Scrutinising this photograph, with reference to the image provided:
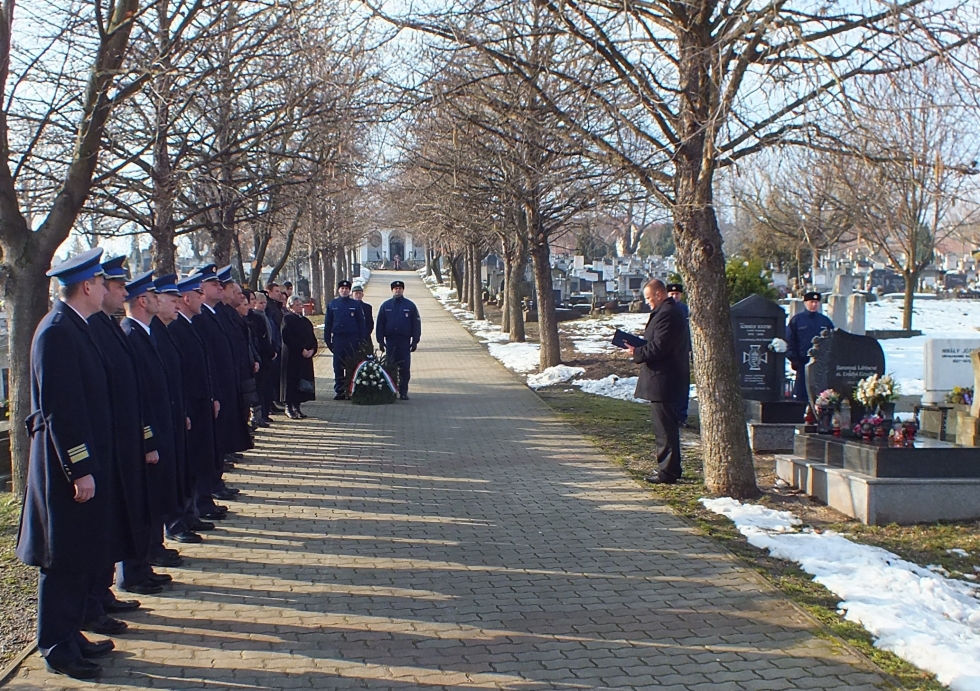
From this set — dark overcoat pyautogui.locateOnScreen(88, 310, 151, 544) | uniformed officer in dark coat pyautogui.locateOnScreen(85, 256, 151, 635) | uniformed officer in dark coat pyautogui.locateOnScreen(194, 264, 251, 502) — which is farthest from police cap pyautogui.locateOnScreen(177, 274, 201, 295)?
dark overcoat pyautogui.locateOnScreen(88, 310, 151, 544)

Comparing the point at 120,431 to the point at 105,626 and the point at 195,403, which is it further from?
the point at 195,403

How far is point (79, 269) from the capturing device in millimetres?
5086

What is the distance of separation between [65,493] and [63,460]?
0.66 ft

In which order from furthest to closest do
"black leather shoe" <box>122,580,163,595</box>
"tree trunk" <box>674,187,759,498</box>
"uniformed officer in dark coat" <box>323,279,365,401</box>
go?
"uniformed officer in dark coat" <box>323,279,365,401</box>
"tree trunk" <box>674,187,759,498</box>
"black leather shoe" <box>122,580,163,595</box>

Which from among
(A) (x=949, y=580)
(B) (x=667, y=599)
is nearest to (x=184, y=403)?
(B) (x=667, y=599)

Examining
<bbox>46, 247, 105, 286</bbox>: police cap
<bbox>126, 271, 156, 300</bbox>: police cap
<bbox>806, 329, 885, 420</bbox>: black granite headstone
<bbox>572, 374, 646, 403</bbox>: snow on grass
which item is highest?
<bbox>46, 247, 105, 286</bbox>: police cap

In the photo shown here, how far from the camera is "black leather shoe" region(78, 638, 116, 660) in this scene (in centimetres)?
496

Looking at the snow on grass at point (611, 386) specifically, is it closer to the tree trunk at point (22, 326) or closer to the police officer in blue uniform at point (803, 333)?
the police officer in blue uniform at point (803, 333)

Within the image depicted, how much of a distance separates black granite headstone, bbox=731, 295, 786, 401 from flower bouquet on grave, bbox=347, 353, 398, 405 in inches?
229

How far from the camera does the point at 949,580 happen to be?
6.43 m

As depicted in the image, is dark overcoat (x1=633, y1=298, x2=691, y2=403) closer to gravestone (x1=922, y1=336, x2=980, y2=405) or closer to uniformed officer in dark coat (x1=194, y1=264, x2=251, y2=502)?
uniformed officer in dark coat (x1=194, y1=264, x2=251, y2=502)

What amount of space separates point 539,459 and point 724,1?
5.23 metres

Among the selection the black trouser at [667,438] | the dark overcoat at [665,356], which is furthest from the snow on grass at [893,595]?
the dark overcoat at [665,356]

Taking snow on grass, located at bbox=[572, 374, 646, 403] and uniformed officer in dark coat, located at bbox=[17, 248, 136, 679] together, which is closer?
uniformed officer in dark coat, located at bbox=[17, 248, 136, 679]
